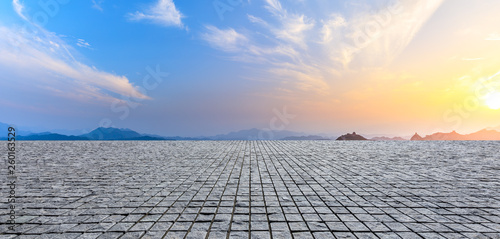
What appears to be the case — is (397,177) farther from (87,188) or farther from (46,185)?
(46,185)

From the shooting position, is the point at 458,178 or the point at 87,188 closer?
the point at 87,188

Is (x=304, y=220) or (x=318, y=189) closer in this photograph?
(x=304, y=220)

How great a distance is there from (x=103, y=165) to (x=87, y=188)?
12.2ft

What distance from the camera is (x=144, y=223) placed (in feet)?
12.7

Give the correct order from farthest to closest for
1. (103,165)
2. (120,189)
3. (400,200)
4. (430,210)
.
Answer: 1. (103,165)
2. (120,189)
3. (400,200)
4. (430,210)

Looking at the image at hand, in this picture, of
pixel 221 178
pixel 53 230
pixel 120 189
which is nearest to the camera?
pixel 53 230

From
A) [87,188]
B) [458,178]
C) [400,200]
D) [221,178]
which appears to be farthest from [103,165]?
[458,178]

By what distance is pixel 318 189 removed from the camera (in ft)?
19.1

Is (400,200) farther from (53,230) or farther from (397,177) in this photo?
(53,230)

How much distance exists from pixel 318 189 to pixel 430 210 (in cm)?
204

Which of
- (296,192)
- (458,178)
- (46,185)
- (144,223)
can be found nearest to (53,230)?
(144,223)

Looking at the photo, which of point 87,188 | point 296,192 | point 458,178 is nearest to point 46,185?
point 87,188

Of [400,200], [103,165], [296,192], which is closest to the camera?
[400,200]

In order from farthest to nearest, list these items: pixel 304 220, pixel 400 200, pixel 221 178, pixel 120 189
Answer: pixel 221 178
pixel 120 189
pixel 400 200
pixel 304 220
